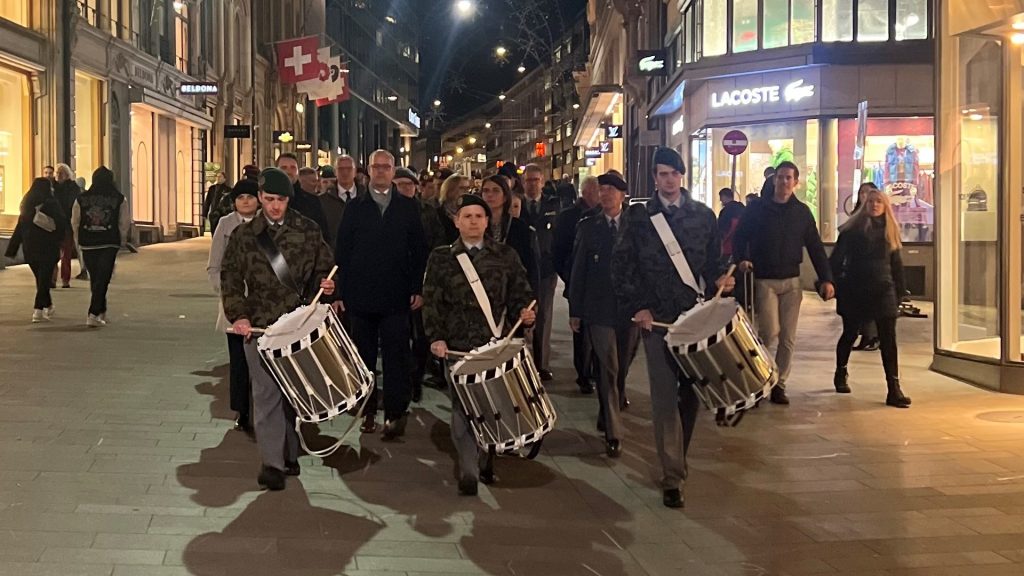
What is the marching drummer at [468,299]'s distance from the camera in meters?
5.90

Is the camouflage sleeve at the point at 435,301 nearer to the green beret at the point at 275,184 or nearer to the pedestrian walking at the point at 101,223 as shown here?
the green beret at the point at 275,184

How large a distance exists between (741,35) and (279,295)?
18054mm

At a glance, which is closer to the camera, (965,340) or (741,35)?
(965,340)

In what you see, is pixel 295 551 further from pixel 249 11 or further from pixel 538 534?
pixel 249 11

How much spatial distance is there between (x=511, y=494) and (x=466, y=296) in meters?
1.17

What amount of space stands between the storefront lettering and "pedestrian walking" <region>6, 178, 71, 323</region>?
1383 cm

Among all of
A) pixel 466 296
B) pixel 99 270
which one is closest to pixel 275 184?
pixel 466 296

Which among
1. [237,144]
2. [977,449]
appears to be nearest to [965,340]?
[977,449]

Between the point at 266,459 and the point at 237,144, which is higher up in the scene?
the point at 237,144

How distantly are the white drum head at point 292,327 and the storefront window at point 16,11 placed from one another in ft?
60.1

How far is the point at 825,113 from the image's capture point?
20.2 meters

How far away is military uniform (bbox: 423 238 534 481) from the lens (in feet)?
19.4

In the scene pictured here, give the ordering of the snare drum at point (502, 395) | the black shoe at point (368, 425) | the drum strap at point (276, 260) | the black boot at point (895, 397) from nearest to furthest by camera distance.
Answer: the snare drum at point (502, 395) < the drum strap at point (276, 260) < the black shoe at point (368, 425) < the black boot at point (895, 397)

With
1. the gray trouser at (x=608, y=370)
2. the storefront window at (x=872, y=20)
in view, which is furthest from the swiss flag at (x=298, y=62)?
the gray trouser at (x=608, y=370)
